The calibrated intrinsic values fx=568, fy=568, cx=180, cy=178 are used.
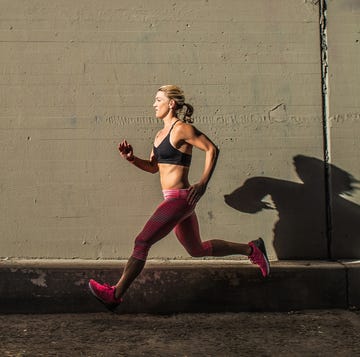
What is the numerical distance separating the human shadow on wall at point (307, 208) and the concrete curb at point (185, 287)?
0.25m

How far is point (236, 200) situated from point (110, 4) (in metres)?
2.09

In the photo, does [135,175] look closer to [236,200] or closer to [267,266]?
[236,200]

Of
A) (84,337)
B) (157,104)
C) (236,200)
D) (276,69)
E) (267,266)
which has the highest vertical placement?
(276,69)

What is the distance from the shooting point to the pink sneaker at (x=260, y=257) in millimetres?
4695

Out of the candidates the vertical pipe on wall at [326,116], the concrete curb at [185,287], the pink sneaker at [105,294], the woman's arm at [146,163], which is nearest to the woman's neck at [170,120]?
the woman's arm at [146,163]

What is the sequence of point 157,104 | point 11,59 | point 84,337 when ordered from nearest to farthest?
point 84,337 < point 157,104 < point 11,59

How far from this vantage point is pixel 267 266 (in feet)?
15.4

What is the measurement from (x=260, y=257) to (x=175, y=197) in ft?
3.02

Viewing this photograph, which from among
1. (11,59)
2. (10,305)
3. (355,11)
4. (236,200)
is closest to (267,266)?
(236,200)

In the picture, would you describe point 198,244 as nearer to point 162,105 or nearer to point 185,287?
point 185,287

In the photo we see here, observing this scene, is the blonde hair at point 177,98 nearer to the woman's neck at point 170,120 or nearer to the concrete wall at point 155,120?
the woman's neck at point 170,120

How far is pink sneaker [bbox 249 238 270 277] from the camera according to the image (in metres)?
4.70

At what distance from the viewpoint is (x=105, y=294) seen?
425cm

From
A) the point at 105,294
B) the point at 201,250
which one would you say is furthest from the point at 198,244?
the point at 105,294
